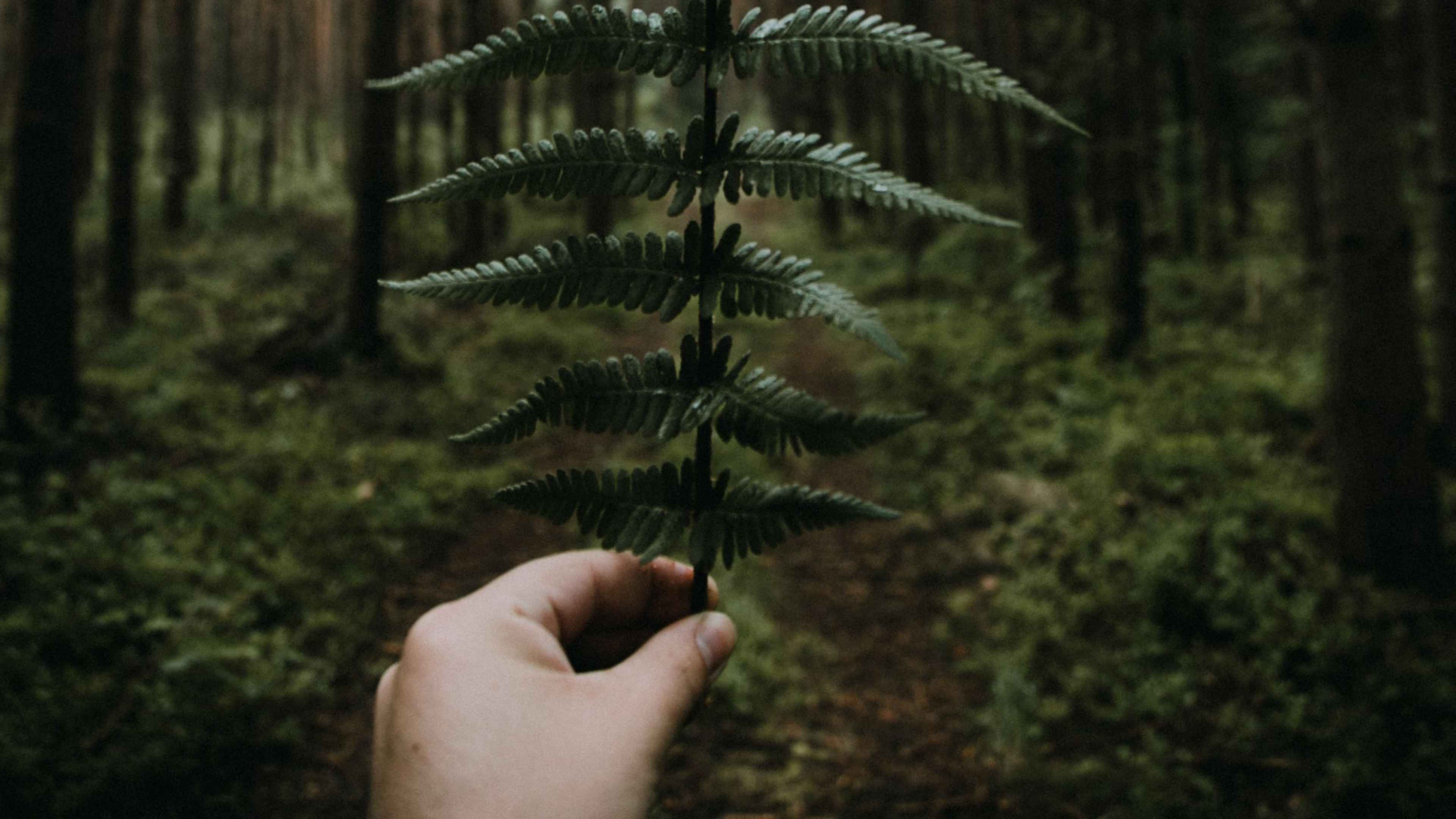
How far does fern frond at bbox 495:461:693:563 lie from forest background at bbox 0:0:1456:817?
880 mm

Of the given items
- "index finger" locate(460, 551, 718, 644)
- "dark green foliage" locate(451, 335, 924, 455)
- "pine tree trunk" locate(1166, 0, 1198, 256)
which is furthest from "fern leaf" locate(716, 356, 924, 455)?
"pine tree trunk" locate(1166, 0, 1198, 256)

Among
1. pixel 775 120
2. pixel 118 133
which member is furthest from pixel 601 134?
pixel 775 120

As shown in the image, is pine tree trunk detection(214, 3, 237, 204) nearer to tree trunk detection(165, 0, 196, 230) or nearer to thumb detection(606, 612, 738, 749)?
tree trunk detection(165, 0, 196, 230)

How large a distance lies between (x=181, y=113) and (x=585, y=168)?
716 inches

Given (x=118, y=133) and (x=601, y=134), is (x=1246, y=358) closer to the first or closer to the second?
(x=601, y=134)

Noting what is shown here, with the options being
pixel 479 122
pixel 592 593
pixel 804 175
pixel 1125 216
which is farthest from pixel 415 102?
pixel 804 175

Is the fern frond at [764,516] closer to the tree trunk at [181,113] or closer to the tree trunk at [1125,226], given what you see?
the tree trunk at [1125,226]

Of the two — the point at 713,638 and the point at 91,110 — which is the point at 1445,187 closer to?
the point at 713,638

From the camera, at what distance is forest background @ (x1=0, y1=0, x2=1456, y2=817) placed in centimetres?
374

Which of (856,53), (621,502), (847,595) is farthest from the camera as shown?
(847,595)

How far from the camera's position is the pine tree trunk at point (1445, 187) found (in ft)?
19.4

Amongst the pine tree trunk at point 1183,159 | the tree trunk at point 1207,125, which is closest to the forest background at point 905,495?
the tree trunk at point 1207,125

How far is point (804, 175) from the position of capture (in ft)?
4.16

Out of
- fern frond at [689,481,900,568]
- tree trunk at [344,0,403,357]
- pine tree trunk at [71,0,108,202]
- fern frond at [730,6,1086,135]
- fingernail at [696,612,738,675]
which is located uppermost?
pine tree trunk at [71,0,108,202]
